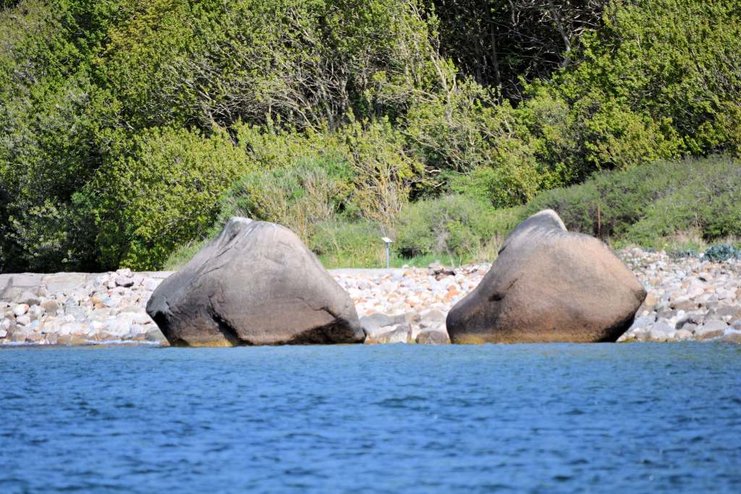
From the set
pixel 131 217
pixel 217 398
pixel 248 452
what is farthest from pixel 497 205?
pixel 248 452

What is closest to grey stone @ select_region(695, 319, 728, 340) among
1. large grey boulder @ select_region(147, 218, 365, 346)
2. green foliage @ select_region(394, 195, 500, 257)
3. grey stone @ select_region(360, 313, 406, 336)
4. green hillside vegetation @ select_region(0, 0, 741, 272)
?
grey stone @ select_region(360, 313, 406, 336)

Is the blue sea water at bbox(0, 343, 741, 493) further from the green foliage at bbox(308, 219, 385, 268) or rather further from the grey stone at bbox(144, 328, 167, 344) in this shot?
the green foliage at bbox(308, 219, 385, 268)

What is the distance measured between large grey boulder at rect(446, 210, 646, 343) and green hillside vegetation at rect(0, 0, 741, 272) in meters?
7.41

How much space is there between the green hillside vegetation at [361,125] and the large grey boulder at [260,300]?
330 inches

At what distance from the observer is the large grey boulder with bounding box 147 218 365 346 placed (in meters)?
15.7

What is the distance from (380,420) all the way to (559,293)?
5049mm

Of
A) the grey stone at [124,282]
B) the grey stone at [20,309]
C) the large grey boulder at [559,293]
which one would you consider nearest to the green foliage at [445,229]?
the grey stone at [124,282]

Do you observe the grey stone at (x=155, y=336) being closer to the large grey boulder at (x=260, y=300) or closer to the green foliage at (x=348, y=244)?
the large grey boulder at (x=260, y=300)

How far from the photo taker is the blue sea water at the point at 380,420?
27.0 ft

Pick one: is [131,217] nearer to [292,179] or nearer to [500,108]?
[292,179]

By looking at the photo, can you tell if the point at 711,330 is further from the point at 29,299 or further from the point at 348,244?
the point at 348,244

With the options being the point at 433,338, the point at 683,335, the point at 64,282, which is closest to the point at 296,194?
the point at 64,282

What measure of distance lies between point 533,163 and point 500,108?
11.9 ft

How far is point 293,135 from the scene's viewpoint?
3366cm
